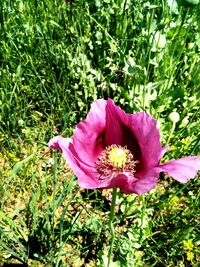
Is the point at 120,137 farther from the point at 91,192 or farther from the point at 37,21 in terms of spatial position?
the point at 37,21

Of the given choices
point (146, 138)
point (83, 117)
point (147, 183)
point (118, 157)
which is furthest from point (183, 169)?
point (83, 117)

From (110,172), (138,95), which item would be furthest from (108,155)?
(138,95)

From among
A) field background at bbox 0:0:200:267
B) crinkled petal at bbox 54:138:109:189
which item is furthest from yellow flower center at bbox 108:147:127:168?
field background at bbox 0:0:200:267

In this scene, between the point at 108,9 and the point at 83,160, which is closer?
the point at 83,160

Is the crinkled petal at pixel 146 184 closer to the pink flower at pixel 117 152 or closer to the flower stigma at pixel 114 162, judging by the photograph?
the pink flower at pixel 117 152

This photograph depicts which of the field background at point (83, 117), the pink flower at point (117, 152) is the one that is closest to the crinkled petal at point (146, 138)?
the pink flower at point (117, 152)

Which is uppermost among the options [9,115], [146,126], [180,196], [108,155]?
[146,126]

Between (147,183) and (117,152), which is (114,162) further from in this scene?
(147,183)
